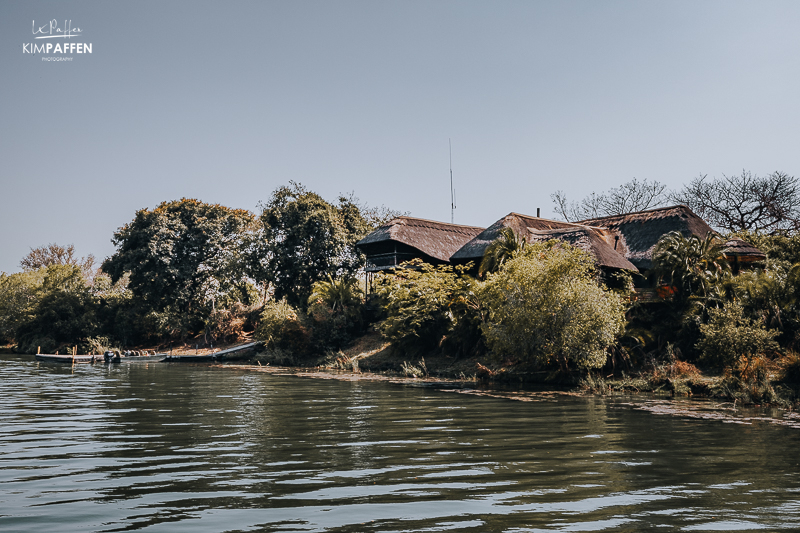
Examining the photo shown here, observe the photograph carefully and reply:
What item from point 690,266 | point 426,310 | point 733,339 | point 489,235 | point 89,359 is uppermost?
point 489,235

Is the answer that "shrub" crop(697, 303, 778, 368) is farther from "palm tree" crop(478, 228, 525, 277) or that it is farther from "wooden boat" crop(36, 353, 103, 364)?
"wooden boat" crop(36, 353, 103, 364)

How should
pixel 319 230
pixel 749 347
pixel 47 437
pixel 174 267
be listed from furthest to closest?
pixel 174 267 → pixel 319 230 → pixel 749 347 → pixel 47 437

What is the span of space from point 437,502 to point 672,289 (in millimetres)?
20059

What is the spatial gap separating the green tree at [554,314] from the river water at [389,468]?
199 inches

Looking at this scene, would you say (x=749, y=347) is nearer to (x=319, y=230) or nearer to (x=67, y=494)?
(x=67, y=494)

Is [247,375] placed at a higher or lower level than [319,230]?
lower

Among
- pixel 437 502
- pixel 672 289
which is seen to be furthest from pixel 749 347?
pixel 437 502

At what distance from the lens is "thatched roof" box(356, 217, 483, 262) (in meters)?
36.2

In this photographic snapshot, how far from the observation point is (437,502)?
642 centimetres

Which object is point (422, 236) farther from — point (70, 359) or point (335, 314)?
point (70, 359)

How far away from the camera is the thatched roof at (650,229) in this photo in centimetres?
3180

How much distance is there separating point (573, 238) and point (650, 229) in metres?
6.47

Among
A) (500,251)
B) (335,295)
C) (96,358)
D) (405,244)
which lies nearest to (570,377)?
(500,251)

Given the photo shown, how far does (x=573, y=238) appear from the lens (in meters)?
29.4
